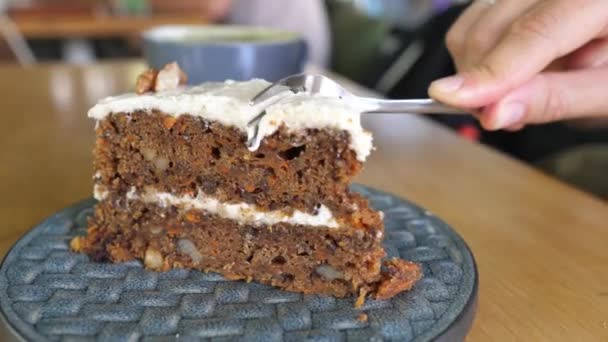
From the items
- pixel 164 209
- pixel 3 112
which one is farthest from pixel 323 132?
pixel 3 112

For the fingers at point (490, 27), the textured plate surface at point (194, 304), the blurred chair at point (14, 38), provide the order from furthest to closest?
the blurred chair at point (14, 38)
the fingers at point (490, 27)
the textured plate surface at point (194, 304)

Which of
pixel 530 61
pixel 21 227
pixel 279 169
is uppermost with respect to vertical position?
pixel 530 61

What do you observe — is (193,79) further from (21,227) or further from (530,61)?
(530,61)

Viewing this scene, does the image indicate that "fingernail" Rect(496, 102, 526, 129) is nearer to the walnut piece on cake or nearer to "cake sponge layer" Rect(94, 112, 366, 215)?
"cake sponge layer" Rect(94, 112, 366, 215)

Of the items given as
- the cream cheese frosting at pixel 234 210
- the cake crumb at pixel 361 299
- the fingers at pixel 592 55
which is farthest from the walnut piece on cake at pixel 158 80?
the fingers at pixel 592 55

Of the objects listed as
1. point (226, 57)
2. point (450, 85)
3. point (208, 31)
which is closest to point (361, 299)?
point (450, 85)

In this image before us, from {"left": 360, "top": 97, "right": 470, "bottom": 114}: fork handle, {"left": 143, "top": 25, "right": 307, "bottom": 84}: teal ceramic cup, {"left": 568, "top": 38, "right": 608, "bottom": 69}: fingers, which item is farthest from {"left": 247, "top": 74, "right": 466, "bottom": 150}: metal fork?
{"left": 143, "top": 25, "right": 307, "bottom": 84}: teal ceramic cup

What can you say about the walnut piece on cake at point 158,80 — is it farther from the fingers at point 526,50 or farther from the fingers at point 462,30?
the fingers at point 462,30
